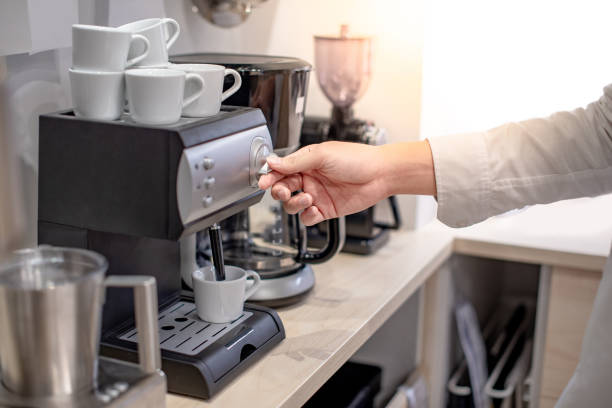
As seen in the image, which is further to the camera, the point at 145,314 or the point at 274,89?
the point at 274,89

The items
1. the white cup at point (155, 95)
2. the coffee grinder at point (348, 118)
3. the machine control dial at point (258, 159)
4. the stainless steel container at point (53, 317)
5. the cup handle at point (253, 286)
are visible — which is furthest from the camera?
the coffee grinder at point (348, 118)

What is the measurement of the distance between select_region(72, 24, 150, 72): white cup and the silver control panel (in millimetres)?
147

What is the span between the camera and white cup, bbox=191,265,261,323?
3.19 ft

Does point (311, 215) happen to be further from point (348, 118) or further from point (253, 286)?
point (348, 118)

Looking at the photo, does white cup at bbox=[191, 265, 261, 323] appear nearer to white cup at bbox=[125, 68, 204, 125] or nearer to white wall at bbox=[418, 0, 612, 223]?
white cup at bbox=[125, 68, 204, 125]

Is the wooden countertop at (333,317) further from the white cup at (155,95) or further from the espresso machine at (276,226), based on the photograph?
the white cup at (155,95)

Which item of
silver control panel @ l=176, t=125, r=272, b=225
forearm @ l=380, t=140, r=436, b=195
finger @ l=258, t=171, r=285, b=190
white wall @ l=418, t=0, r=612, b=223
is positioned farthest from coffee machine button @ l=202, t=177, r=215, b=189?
white wall @ l=418, t=0, r=612, b=223

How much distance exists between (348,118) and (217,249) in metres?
0.62

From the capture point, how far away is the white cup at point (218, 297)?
0.97 metres

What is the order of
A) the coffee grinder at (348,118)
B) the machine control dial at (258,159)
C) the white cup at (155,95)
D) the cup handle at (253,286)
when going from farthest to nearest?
the coffee grinder at (348,118)
the cup handle at (253,286)
the machine control dial at (258,159)
the white cup at (155,95)

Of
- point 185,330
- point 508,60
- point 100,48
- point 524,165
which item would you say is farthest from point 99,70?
point 508,60

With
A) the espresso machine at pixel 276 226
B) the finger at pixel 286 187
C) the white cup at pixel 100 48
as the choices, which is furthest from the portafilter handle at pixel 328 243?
the white cup at pixel 100 48

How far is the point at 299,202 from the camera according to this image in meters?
1.08

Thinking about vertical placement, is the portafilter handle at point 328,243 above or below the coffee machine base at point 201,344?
above
